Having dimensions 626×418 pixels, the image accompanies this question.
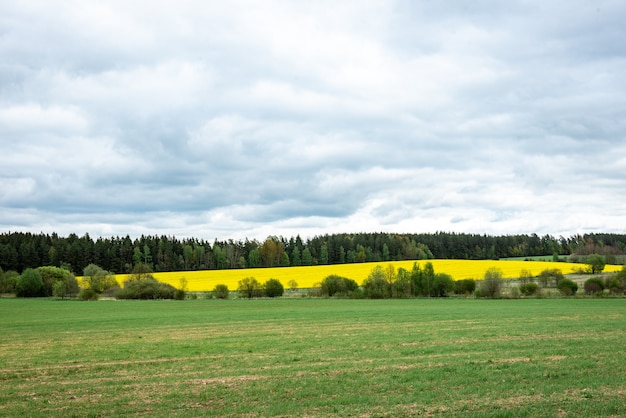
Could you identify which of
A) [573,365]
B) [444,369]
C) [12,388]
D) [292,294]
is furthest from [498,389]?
[292,294]

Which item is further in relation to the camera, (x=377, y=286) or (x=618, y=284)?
(x=377, y=286)

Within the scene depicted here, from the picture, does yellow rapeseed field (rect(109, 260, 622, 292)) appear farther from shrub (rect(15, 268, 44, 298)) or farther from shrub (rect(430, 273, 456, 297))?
shrub (rect(15, 268, 44, 298))

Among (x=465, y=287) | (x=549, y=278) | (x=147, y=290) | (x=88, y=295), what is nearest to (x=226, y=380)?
(x=465, y=287)

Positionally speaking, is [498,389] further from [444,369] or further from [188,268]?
[188,268]

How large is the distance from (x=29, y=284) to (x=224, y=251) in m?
71.4

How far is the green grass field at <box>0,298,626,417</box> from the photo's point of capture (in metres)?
13.5

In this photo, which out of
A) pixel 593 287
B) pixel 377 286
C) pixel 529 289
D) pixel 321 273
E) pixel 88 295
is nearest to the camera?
pixel 593 287

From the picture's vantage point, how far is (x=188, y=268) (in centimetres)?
16512

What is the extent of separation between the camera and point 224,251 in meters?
174

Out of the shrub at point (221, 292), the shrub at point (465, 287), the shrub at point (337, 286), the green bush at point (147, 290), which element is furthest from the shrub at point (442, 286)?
the green bush at point (147, 290)

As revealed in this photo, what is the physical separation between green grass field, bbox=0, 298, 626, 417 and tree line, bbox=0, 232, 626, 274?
416 ft

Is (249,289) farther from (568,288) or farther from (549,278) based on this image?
(549,278)

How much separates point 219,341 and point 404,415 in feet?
64.1

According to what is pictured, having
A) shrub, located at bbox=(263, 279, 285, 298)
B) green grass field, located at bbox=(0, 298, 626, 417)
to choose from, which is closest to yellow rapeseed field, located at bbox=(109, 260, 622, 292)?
shrub, located at bbox=(263, 279, 285, 298)
